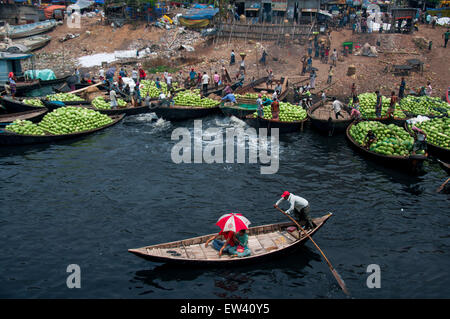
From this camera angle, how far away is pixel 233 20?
48719 millimetres

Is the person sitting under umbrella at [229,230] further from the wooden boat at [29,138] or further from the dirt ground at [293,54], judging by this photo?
the dirt ground at [293,54]

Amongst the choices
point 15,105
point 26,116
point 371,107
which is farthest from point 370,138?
point 15,105

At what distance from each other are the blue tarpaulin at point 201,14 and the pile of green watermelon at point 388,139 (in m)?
30.0

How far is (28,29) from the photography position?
171ft

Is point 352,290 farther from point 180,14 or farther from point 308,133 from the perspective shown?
point 180,14

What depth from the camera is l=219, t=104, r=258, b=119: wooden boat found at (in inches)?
1104

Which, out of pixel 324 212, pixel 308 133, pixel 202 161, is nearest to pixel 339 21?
pixel 308 133

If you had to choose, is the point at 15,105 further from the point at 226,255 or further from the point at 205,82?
the point at 226,255

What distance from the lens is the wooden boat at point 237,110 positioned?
92.0ft

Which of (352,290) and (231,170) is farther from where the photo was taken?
(231,170)

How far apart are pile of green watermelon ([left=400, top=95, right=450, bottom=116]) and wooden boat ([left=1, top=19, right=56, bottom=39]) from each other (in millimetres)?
46433

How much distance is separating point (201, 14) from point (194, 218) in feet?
123
